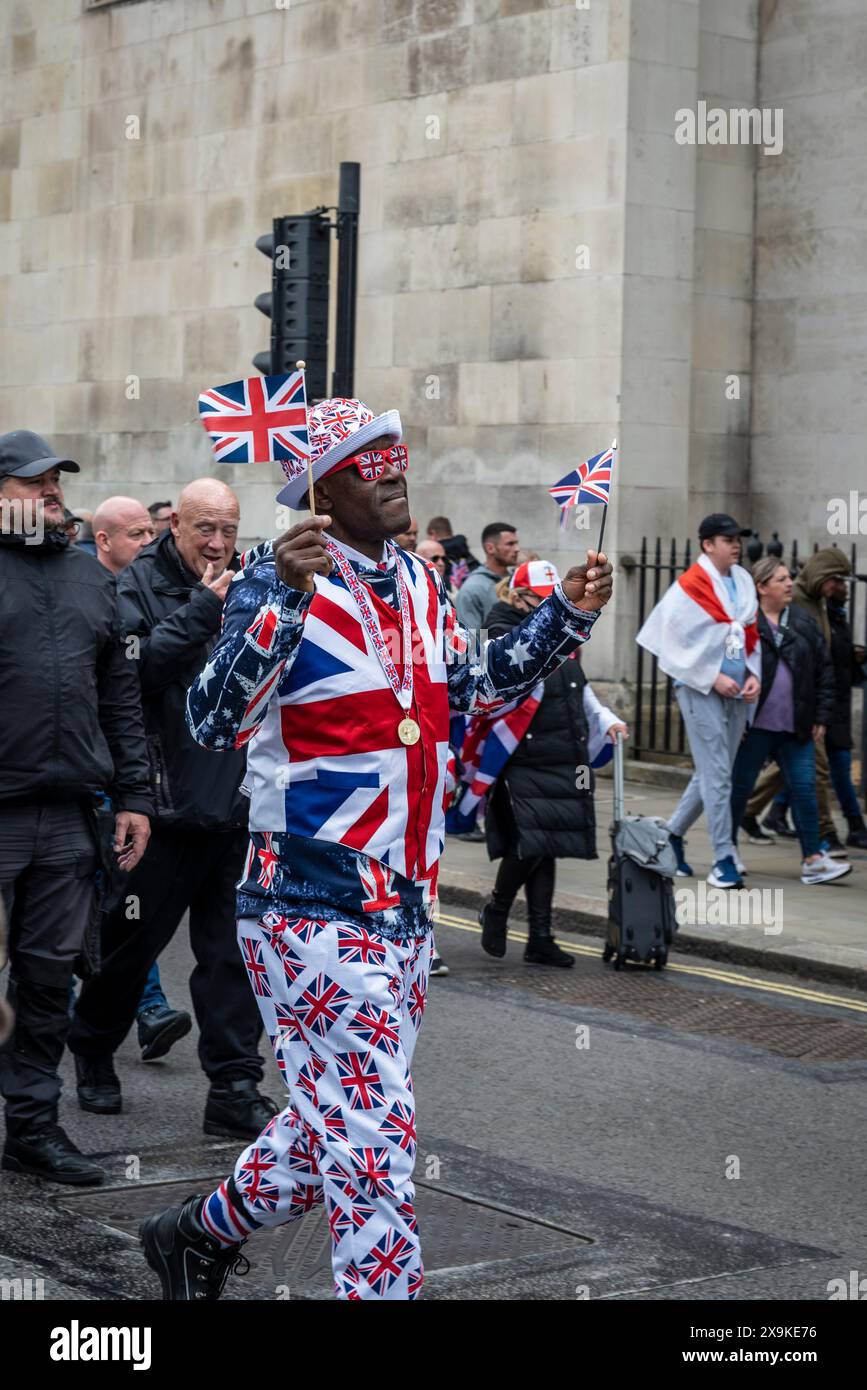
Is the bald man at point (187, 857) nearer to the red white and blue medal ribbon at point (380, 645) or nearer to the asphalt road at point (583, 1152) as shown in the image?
the asphalt road at point (583, 1152)

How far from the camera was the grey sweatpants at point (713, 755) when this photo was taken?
37.2ft

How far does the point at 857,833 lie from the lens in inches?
513

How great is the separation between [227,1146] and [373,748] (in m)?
2.40

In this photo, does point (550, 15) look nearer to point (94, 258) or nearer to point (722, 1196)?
point (94, 258)

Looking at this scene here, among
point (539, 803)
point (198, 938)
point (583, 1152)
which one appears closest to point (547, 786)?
point (539, 803)

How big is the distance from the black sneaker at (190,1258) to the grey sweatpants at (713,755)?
697 cm

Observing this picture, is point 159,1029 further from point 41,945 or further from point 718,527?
point 718,527

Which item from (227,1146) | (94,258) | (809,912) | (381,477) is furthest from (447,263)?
(381,477)

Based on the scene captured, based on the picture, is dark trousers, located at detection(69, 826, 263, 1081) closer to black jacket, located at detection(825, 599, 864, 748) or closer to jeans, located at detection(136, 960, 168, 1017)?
jeans, located at detection(136, 960, 168, 1017)

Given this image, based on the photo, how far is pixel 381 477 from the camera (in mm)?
4469

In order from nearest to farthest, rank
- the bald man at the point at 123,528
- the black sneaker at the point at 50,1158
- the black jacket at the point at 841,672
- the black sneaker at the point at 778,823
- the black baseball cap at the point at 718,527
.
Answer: the black sneaker at the point at 50,1158 < the bald man at the point at 123,528 < the black baseball cap at the point at 718,527 < the black jacket at the point at 841,672 < the black sneaker at the point at 778,823

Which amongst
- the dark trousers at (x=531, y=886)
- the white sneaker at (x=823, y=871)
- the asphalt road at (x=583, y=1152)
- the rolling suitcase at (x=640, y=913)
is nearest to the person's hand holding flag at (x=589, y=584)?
the asphalt road at (x=583, y=1152)

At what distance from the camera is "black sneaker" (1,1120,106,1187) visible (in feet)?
19.3

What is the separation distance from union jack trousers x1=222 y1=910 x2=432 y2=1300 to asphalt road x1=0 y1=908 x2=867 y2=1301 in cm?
70
